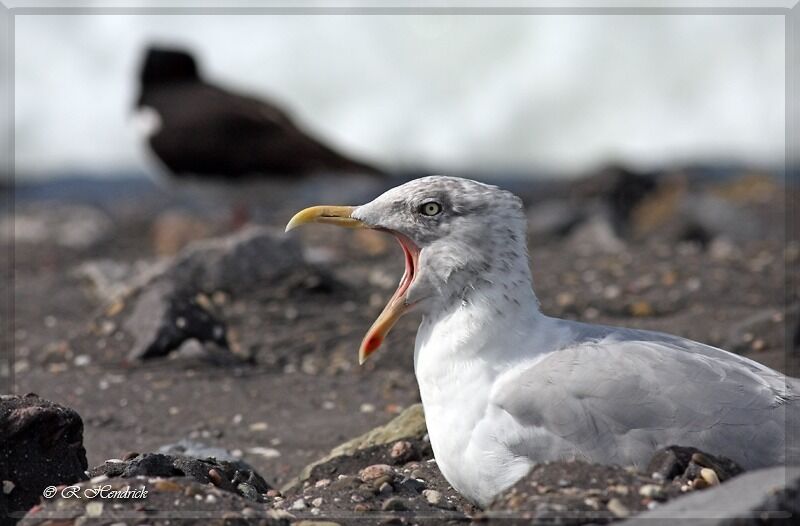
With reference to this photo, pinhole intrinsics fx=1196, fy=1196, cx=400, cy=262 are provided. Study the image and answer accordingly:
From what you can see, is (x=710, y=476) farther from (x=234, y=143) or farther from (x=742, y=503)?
(x=234, y=143)

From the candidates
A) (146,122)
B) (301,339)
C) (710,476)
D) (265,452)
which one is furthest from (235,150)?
(710,476)

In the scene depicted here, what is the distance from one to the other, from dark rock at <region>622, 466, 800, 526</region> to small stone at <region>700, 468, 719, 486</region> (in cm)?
18

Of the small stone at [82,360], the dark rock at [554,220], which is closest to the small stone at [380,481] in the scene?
the small stone at [82,360]

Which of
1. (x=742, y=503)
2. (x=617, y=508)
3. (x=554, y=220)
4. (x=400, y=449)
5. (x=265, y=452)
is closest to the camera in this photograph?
(x=742, y=503)

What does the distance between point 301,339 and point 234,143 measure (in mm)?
5811

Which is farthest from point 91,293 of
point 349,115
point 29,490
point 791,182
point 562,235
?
point 349,115

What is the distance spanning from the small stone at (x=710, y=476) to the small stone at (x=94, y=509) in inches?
69.0

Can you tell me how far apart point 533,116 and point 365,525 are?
1732cm

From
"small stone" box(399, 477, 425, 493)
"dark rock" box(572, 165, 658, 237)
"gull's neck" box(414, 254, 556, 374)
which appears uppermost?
"dark rock" box(572, 165, 658, 237)

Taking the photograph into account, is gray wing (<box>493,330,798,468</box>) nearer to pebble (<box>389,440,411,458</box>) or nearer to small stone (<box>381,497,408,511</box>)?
small stone (<box>381,497,408,511</box>)

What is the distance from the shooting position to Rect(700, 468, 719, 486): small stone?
3.51 m

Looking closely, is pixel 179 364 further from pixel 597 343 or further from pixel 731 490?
pixel 731 490

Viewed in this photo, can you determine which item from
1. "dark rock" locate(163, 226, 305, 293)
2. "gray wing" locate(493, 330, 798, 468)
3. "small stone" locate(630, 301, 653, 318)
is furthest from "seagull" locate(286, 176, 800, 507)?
"dark rock" locate(163, 226, 305, 293)

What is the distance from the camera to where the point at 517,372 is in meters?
3.94
